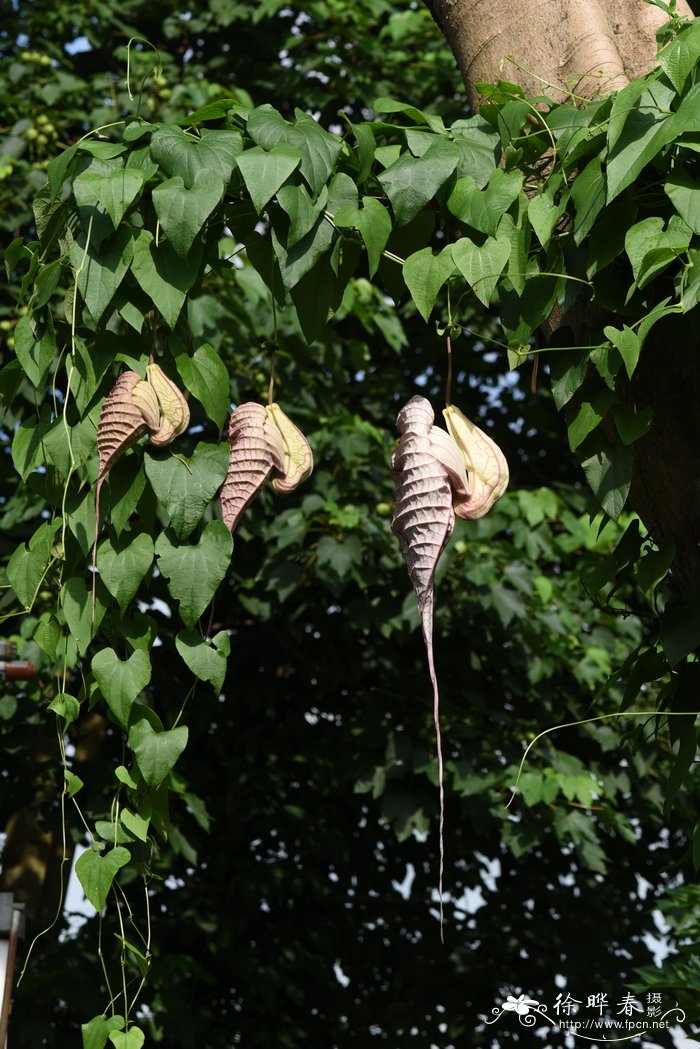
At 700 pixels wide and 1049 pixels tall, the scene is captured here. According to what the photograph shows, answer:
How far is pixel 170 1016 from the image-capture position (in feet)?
11.1

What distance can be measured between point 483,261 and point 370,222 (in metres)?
0.14

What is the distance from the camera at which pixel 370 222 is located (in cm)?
137

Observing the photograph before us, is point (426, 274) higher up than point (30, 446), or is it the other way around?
point (426, 274)

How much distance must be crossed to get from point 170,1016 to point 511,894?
1.34 metres

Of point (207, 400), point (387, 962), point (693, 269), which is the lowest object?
point (387, 962)

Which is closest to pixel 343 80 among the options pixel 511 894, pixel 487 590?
pixel 487 590

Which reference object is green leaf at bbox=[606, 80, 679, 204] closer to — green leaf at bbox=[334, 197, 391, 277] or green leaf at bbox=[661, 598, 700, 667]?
green leaf at bbox=[334, 197, 391, 277]

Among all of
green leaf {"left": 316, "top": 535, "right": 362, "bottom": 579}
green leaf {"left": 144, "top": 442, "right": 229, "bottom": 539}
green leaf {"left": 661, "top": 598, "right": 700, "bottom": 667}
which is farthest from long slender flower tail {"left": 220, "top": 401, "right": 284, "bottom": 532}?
green leaf {"left": 316, "top": 535, "right": 362, "bottom": 579}

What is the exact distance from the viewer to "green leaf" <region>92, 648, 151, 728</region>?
1.38m

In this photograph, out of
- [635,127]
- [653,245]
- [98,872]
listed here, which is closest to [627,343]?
[653,245]

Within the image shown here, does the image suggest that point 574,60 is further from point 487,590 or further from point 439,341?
point 439,341

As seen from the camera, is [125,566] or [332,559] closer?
[125,566]

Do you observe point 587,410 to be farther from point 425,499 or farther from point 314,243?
point 314,243

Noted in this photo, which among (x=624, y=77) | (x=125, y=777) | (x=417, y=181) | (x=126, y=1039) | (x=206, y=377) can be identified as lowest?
(x=126, y=1039)
